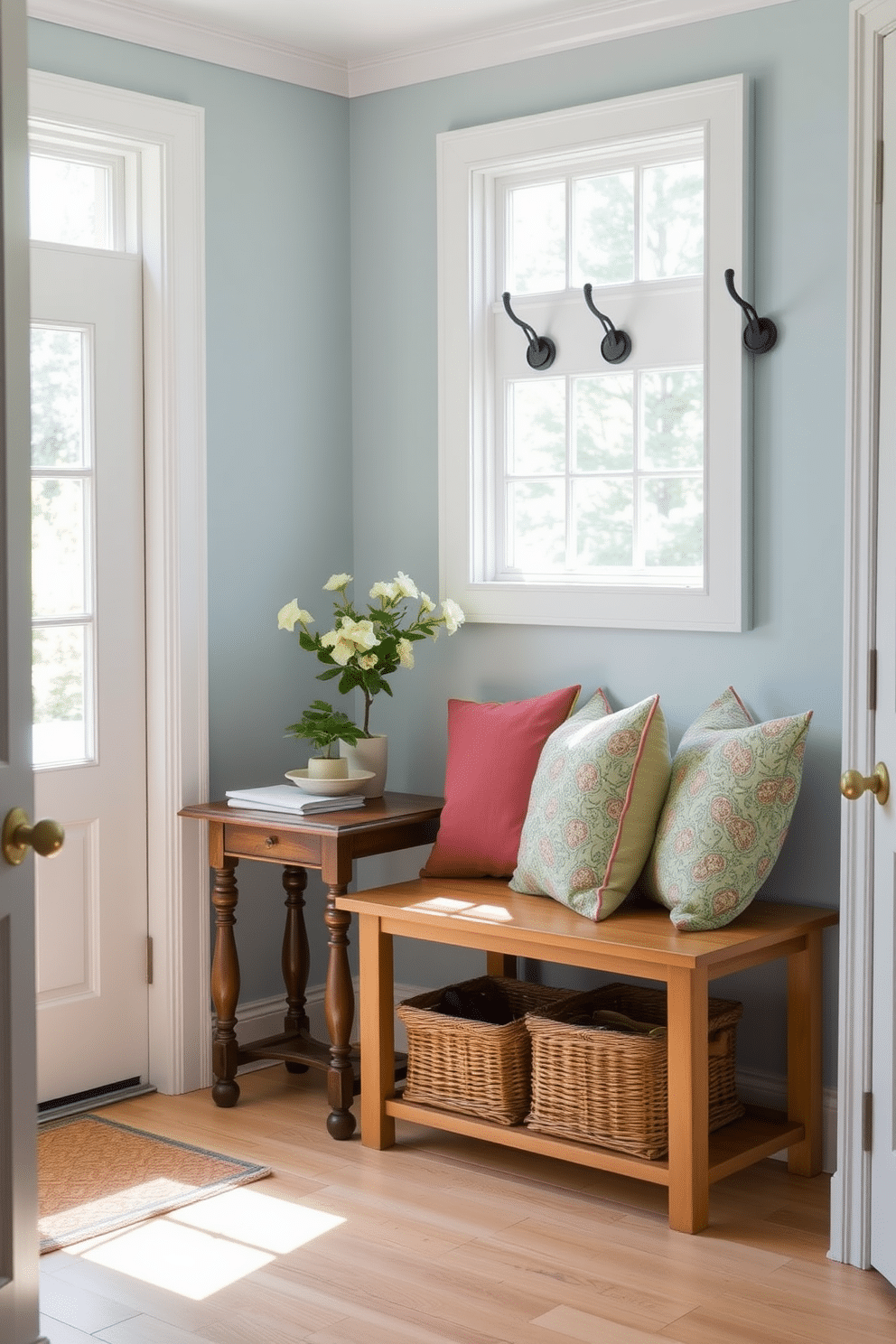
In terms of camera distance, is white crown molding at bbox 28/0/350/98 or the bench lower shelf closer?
the bench lower shelf

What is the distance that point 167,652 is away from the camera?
156 inches

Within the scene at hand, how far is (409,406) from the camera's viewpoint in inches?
168

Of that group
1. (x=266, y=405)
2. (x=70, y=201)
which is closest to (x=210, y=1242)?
(x=266, y=405)

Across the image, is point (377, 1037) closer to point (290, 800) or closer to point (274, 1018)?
point (290, 800)

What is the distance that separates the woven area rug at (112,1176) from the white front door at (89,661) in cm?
25

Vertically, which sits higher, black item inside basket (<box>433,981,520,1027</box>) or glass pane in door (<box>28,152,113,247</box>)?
glass pane in door (<box>28,152,113,247</box>)

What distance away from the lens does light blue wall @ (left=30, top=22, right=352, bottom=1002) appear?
13.3 ft

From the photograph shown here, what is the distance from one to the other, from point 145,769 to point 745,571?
161 cm

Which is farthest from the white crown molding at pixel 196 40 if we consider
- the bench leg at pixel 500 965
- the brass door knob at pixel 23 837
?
the bench leg at pixel 500 965

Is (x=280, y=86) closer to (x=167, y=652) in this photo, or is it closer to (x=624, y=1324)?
(x=167, y=652)

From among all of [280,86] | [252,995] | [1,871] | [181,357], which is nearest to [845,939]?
[1,871]

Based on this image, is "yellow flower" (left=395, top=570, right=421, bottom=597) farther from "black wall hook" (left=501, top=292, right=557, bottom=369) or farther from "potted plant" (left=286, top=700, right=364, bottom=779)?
"black wall hook" (left=501, top=292, right=557, bottom=369)

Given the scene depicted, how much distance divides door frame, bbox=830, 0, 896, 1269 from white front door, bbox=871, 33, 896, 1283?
0.07 feet

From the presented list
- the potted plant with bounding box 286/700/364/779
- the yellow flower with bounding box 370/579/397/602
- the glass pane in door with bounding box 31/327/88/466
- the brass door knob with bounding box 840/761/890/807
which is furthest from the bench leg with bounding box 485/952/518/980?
the glass pane in door with bounding box 31/327/88/466
